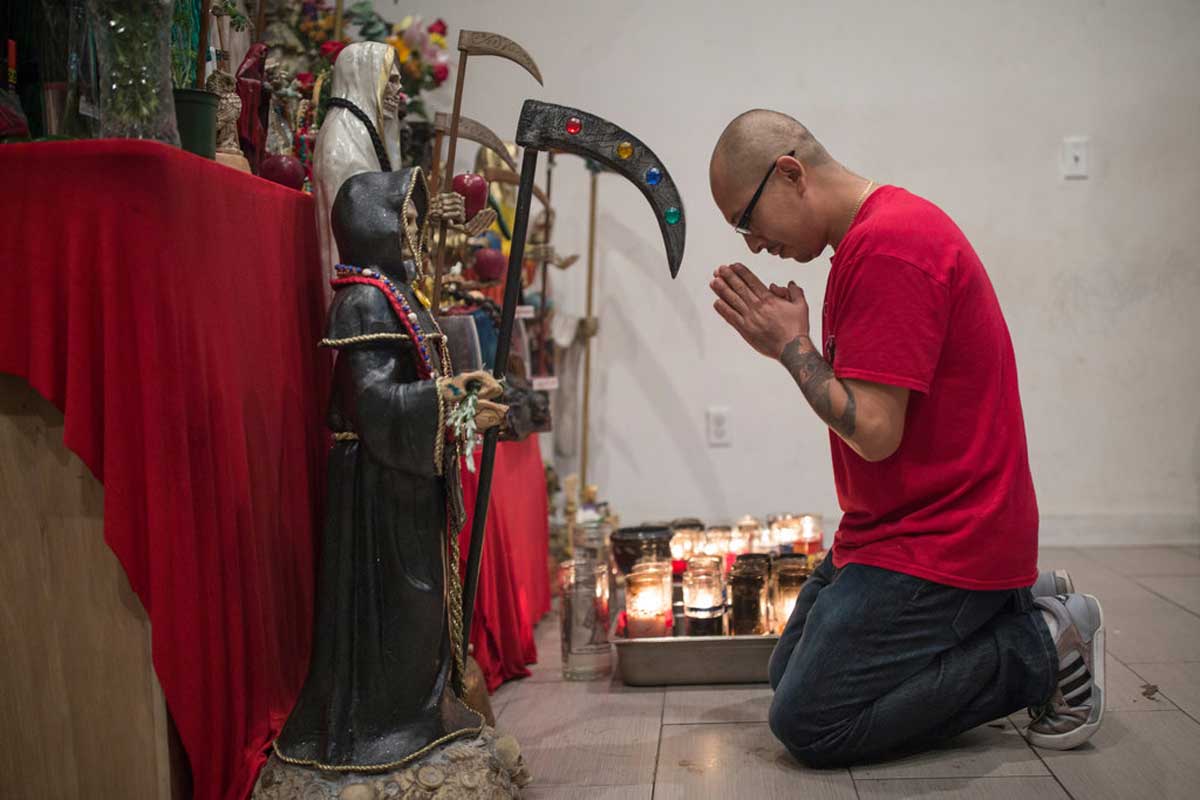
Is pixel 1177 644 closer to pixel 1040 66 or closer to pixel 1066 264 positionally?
pixel 1066 264

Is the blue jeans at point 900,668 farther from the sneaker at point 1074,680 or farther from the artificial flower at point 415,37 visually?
the artificial flower at point 415,37

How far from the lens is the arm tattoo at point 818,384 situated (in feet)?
6.94

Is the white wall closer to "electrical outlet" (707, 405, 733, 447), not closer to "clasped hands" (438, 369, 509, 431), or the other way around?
"electrical outlet" (707, 405, 733, 447)

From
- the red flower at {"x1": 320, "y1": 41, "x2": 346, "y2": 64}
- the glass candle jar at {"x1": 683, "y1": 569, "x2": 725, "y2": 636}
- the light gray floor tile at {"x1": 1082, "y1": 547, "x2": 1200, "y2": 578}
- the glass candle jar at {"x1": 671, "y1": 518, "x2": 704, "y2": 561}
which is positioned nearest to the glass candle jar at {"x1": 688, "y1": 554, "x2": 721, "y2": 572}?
the glass candle jar at {"x1": 683, "y1": 569, "x2": 725, "y2": 636}

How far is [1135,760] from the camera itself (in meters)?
2.29

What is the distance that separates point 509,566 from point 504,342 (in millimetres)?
1183

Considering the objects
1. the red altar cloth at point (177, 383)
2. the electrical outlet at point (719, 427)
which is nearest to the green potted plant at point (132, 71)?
the red altar cloth at point (177, 383)

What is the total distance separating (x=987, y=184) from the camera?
4891 millimetres

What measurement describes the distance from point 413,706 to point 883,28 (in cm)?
Answer: 382

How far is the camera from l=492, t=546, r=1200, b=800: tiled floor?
2.21m

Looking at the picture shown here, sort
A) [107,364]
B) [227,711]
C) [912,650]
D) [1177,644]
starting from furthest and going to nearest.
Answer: [1177,644] < [912,650] < [227,711] < [107,364]

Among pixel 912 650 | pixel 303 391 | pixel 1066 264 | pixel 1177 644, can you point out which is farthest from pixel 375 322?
pixel 1066 264

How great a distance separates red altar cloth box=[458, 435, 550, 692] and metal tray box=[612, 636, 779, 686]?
0.33 m

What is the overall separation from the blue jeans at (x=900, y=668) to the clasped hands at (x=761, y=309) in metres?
0.48
